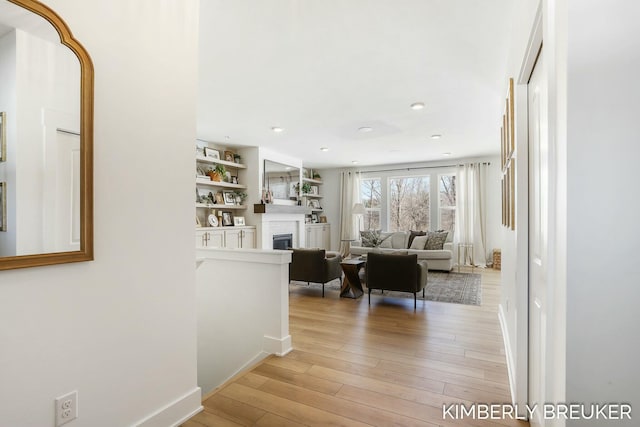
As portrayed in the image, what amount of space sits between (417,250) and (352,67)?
194 inches

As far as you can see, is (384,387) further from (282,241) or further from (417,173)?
(417,173)

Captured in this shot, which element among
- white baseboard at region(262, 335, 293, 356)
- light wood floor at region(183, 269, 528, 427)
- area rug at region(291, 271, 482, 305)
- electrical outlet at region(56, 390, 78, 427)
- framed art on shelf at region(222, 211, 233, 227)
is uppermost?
framed art on shelf at region(222, 211, 233, 227)

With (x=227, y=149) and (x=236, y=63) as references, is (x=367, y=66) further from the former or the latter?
(x=227, y=149)

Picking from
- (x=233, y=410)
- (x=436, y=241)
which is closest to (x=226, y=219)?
(x=436, y=241)

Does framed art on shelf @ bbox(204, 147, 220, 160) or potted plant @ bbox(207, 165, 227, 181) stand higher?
framed art on shelf @ bbox(204, 147, 220, 160)

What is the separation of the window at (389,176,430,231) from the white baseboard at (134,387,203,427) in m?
7.14

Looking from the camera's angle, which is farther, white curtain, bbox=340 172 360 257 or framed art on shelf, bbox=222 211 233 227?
white curtain, bbox=340 172 360 257

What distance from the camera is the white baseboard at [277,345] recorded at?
266 cm

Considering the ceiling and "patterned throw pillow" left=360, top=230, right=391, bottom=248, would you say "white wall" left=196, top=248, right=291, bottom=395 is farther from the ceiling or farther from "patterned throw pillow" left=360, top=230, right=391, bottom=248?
A: "patterned throw pillow" left=360, top=230, right=391, bottom=248

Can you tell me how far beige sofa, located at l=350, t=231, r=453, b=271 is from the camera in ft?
21.8

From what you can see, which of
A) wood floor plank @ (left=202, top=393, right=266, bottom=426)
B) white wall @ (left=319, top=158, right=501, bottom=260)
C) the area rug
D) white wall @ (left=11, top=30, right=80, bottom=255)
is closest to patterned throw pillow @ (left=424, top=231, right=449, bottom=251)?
the area rug

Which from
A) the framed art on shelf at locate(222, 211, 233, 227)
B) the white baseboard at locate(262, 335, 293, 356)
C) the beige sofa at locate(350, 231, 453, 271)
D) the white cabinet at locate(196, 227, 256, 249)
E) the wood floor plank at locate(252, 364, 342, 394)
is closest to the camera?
the wood floor plank at locate(252, 364, 342, 394)

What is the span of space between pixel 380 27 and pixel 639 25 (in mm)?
1846

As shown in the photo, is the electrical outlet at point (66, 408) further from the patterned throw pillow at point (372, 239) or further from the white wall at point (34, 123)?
the patterned throw pillow at point (372, 239)
